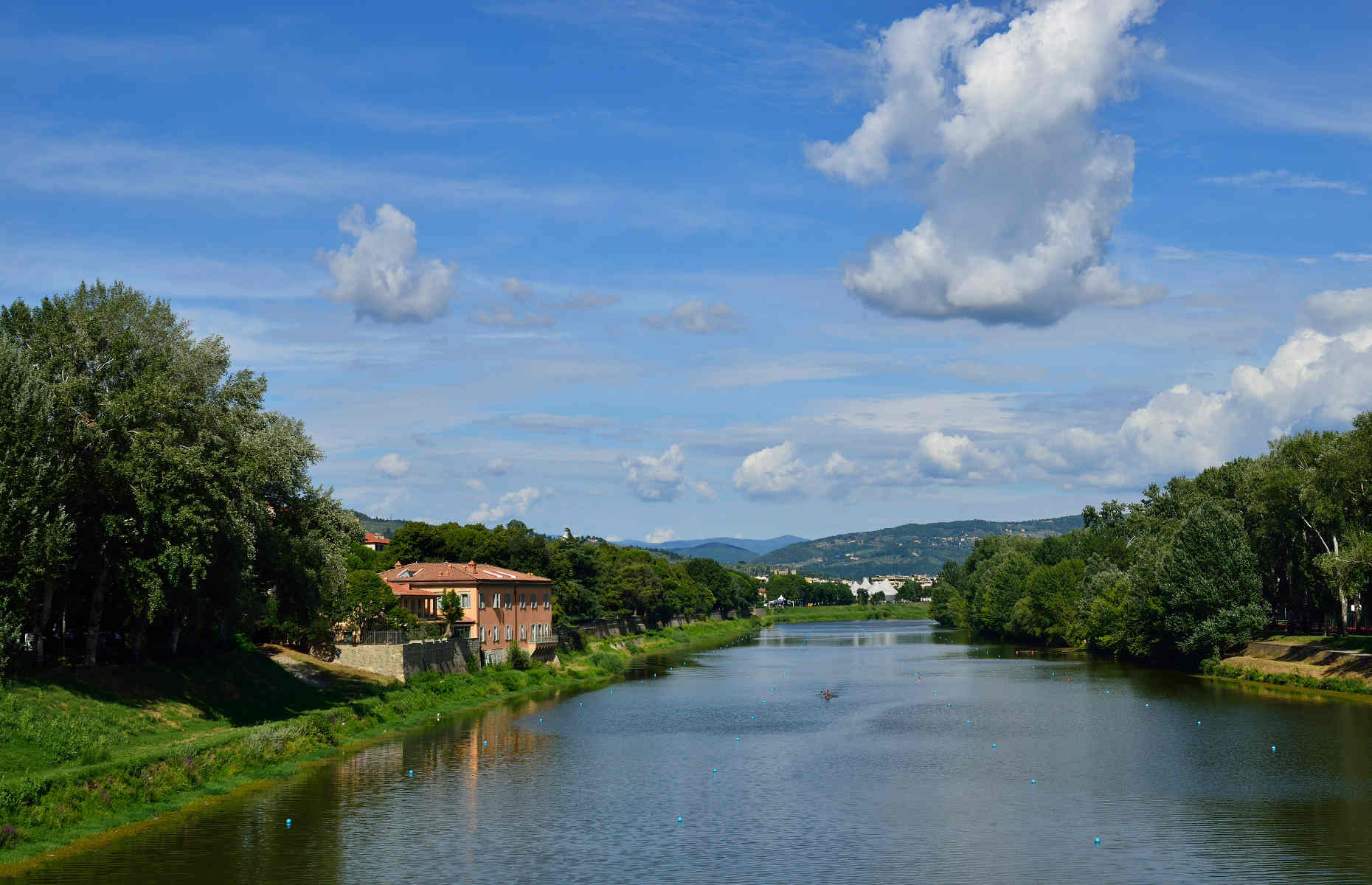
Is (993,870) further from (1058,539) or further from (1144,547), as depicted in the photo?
(1058,539)

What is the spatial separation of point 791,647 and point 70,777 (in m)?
133

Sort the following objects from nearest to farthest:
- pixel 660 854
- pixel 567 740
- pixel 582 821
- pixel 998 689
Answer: pixel 660 854 → pixel 582 821 → pixel 567 740 → pixel 998 689

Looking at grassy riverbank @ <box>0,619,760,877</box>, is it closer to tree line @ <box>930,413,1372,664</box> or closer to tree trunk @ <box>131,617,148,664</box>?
tree trunk @ <box>131,617,148,664</box>

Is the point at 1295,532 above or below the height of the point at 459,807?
above

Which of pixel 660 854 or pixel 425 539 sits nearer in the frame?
pixel 660 854

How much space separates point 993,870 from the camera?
106ft

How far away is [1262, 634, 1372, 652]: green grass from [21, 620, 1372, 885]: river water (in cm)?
695

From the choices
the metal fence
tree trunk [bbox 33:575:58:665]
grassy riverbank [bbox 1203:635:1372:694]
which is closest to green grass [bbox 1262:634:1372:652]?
grassy riverbank [bbox 1203:635:1372:694]

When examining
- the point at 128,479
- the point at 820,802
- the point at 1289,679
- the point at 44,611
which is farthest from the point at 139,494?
the point at 1289,679

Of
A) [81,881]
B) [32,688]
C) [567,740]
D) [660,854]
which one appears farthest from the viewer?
[567,740]

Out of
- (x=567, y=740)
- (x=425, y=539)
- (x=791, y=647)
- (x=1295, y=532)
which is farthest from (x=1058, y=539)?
(x=567, y=740)

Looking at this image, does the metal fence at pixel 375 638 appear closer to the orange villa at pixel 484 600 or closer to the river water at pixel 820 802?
the river water at pixel 820 802

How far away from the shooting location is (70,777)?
118 feet

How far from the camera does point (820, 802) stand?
140 feet
